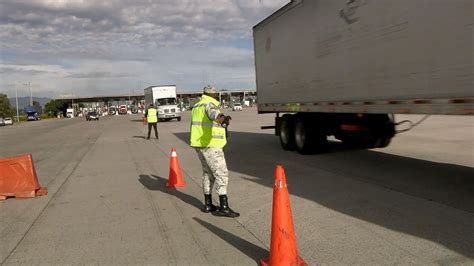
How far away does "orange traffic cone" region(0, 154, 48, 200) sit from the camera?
8.10m

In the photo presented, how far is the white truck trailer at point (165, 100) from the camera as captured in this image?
4029cm

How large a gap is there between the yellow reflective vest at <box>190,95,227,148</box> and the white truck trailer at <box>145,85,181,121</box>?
1360 inches

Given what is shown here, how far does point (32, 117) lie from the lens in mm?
103375

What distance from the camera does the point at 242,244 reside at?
4.94m

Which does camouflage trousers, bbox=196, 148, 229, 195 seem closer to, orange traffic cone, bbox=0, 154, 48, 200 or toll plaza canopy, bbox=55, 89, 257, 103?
orange traffic cone, bbox=0, 154, 48, 200

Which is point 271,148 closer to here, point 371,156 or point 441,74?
point 371,156

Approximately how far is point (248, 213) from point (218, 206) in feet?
1.84

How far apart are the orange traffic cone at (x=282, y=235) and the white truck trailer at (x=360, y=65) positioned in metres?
3.23

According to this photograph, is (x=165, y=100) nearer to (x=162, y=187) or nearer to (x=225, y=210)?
(x=162, y=187)

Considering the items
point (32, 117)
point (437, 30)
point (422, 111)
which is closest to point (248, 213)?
point (422, 111)

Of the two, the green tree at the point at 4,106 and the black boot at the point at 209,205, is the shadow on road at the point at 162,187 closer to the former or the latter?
the black boot at the point at 209,205

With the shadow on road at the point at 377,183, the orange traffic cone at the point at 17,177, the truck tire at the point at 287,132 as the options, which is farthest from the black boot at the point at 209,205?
the truck tire at the point at 287,132

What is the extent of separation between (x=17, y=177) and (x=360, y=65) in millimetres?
6744

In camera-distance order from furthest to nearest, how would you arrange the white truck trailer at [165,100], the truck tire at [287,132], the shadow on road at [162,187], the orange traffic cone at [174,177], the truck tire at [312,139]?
the white truck trailer at [165,100]
the truck tire at [287,132]
the truck tire at [312,139]
the orange traffic cone at [174,177]
the shadow on road at [162,187]
